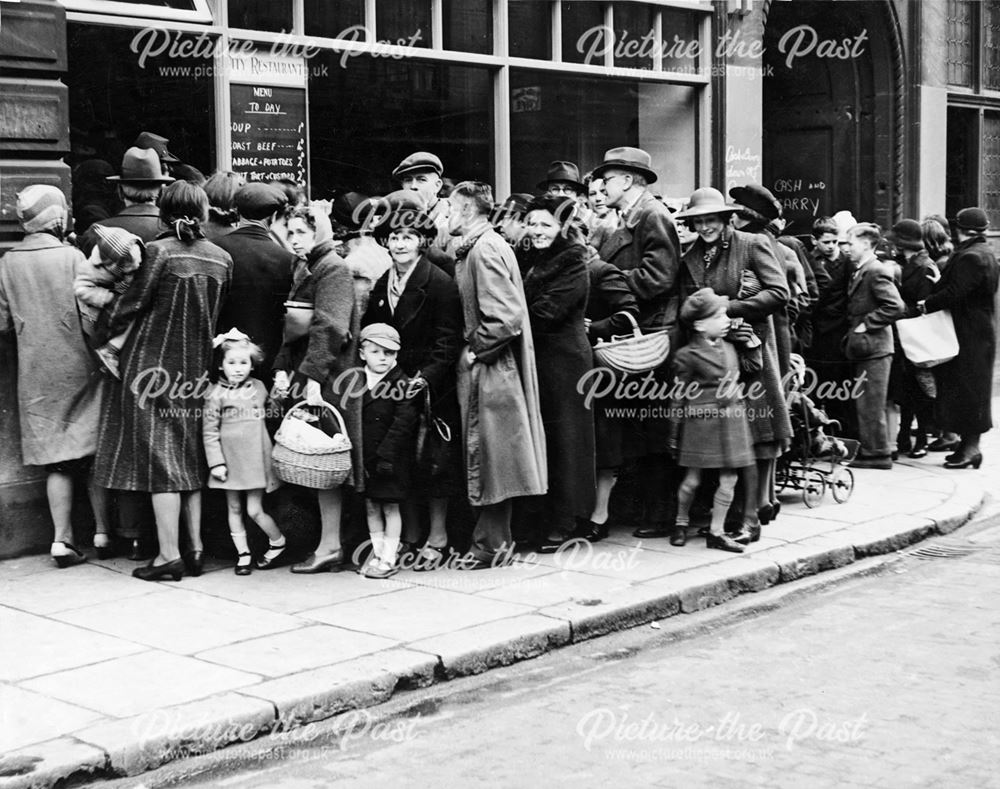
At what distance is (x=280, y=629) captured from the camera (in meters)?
6.66

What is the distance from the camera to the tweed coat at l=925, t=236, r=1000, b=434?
38.4ft

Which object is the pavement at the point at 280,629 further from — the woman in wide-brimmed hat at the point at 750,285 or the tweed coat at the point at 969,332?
the tweed coat at the point at 969,332

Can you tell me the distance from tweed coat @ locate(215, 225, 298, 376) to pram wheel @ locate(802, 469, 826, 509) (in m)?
4.14

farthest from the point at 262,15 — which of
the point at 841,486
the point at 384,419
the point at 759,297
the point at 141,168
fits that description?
the point at 841,486

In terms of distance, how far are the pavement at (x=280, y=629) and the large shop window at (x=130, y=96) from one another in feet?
9.37

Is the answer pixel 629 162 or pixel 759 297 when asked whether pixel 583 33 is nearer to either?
pixel 629 162

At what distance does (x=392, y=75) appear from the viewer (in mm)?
11008

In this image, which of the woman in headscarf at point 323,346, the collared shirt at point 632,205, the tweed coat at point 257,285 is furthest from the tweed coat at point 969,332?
the tweed coat at point 257,285

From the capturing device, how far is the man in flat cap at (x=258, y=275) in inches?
309

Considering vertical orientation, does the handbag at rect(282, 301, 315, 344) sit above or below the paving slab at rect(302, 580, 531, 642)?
above

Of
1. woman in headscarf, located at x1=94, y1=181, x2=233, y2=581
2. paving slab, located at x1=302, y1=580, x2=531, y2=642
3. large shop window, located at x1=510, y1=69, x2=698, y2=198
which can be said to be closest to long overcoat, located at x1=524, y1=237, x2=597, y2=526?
paving slab, located at x1=302, y1=580, x2=531, y2=642

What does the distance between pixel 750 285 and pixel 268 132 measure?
3.76m

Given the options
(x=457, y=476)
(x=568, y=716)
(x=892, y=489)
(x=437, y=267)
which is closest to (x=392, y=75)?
(x=437, y=267)

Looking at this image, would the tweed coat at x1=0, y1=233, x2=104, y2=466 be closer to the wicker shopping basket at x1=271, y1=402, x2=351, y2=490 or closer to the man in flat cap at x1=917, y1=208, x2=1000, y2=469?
the wicker shopping basket at x1=271, y1=402, x2=351, y2=490
